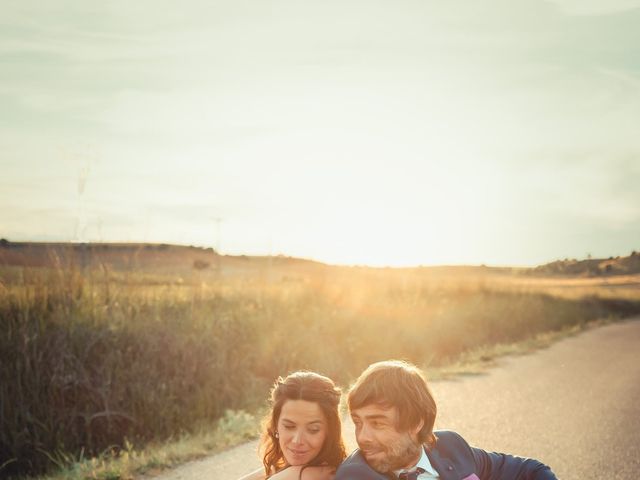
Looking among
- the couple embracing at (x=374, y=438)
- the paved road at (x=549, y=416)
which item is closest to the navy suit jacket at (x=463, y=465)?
the couple embracing at (x=374, y=438)

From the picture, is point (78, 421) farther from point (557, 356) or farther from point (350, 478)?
point (557, 356)

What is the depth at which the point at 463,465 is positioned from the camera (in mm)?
3379

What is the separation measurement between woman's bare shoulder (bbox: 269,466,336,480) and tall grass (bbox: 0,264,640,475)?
307 cm

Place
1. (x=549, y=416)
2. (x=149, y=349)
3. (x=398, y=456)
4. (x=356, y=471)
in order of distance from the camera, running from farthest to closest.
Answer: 1. (x=149, y=349)
2. (x=549, y=416)
3. (x=398, y=456)
4. (x=356, y=471)

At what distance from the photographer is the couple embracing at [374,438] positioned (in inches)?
122

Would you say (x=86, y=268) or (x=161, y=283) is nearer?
(x=86, y=268)

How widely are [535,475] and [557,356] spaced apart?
33.9 feet

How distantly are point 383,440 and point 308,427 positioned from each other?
49 cm

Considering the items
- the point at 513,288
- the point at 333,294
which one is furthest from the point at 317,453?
the point at 513,288

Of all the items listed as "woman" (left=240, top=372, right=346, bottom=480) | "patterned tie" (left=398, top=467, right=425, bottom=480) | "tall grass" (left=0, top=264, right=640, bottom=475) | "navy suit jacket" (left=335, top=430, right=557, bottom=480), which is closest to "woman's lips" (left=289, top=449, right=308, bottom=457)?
"woman" (left=240, top=372, right=346, bottom=480)

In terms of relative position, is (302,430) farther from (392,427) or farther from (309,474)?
(392,427)

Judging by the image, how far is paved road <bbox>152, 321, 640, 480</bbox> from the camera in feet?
19.1

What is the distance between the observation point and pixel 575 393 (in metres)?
9.29

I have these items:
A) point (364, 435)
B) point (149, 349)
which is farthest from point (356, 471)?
point (149, 349)
